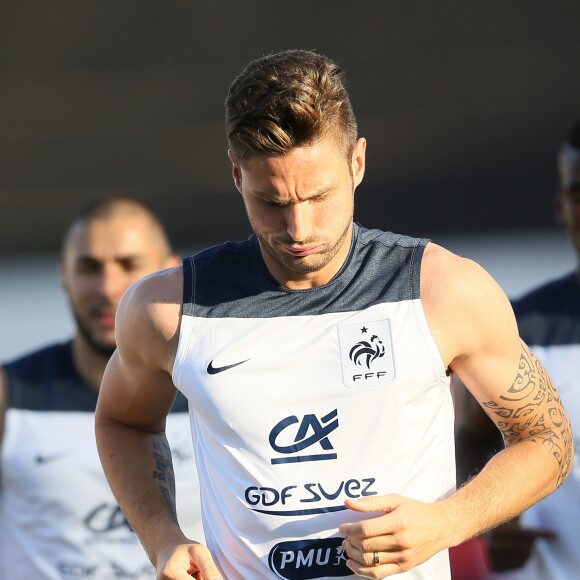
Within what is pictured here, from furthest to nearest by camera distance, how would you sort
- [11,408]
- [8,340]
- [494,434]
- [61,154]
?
[61,154] < [8,340] < [11,408] < [494,434]

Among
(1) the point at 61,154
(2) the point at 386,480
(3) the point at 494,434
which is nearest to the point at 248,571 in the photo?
(2) the point at 386,480

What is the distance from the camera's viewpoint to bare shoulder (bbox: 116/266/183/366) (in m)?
2.86

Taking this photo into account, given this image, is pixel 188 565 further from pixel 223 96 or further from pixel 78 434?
pixel 223 96

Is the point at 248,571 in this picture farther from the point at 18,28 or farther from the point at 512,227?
the point at 18,28

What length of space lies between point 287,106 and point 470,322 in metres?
0.62

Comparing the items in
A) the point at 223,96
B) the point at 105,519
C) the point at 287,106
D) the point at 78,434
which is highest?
the point at 223,96

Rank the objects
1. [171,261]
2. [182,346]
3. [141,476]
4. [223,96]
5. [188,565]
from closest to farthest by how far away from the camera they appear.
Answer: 1. [188,565]
2. [182,346]
3. [141,476]
4. [171,261]
5. [223,96]

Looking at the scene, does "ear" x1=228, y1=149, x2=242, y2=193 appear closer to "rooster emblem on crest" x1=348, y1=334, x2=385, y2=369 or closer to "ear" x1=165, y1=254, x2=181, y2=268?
"rooster emblem on crest" x1=348, y1=334, x2=385, y2=369

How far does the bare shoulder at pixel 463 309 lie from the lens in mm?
2734

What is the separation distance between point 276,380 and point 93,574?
2073 millimetres

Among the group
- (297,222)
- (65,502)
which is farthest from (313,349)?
(65,502)

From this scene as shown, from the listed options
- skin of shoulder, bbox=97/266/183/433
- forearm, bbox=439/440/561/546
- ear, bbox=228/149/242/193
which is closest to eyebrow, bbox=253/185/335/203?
ear, bbox=228/149/242/193

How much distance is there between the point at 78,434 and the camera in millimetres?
4668

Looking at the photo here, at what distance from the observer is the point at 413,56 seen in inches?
544
